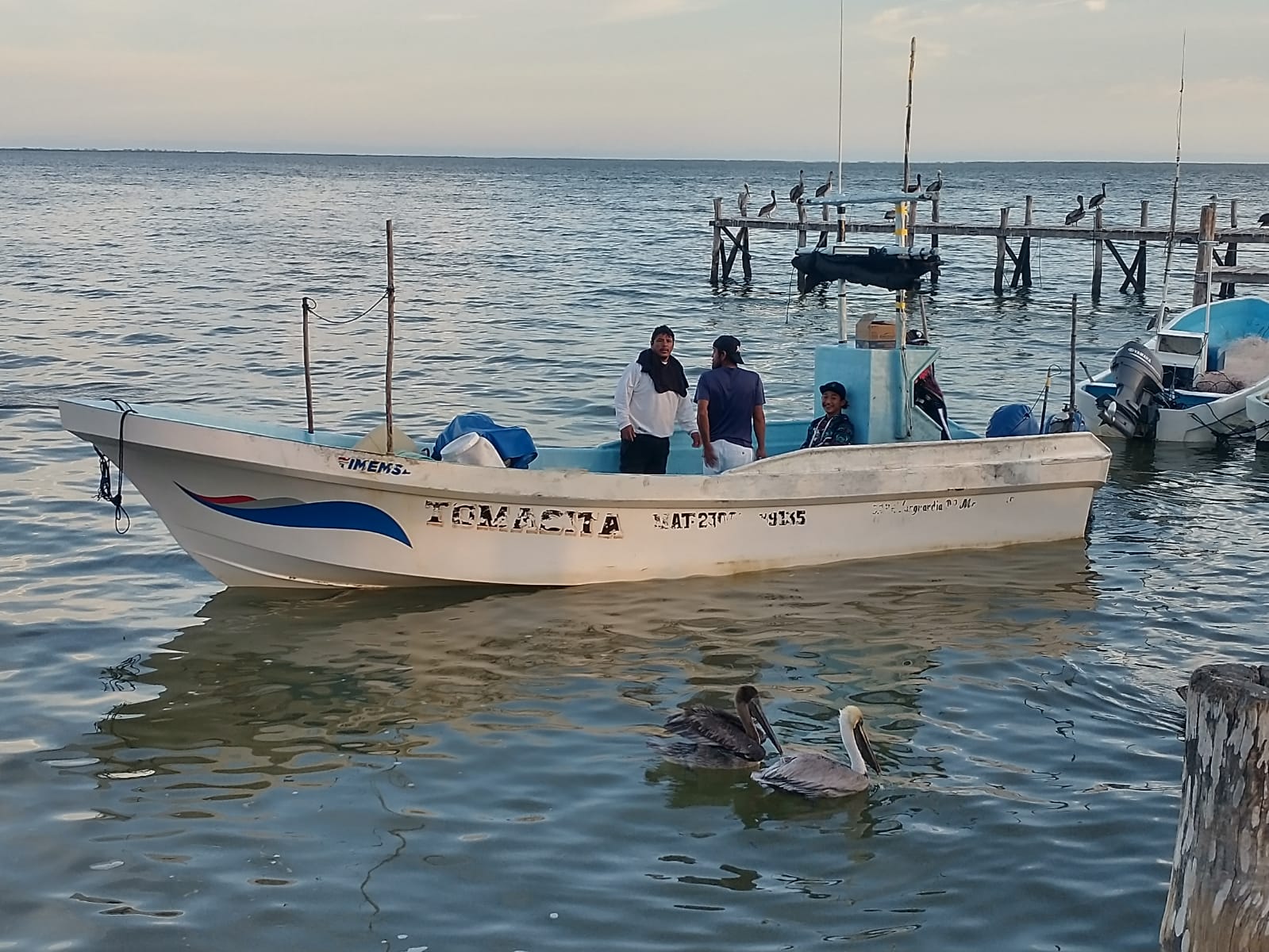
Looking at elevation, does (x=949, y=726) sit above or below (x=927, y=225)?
below

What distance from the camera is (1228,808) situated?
419cm

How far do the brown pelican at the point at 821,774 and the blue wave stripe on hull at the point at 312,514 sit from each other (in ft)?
11.6

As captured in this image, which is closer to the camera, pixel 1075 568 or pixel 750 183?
pixel 1075 568

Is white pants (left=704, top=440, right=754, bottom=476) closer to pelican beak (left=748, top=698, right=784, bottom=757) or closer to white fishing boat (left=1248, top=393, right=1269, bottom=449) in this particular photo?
pelican beak (left=748, top=698, right=784, bottom=757)

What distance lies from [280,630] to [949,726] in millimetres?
4352

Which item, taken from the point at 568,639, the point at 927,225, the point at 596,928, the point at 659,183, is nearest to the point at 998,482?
the point at 568,639

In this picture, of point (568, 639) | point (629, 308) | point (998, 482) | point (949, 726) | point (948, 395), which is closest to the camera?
point (949, 726)

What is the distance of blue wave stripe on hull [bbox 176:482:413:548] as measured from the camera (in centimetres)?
920

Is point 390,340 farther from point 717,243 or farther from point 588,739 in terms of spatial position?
point 717,243

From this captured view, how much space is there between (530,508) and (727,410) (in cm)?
184

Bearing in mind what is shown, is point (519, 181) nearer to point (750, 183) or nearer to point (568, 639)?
point (750, 183)

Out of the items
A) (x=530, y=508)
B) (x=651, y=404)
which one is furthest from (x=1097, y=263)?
(x=530, y=508)

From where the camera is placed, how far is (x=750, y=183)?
143m

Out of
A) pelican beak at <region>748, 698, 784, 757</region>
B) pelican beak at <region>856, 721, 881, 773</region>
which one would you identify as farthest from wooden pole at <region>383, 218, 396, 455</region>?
pelican beak at <region>856, 721, 881, 773</region>
